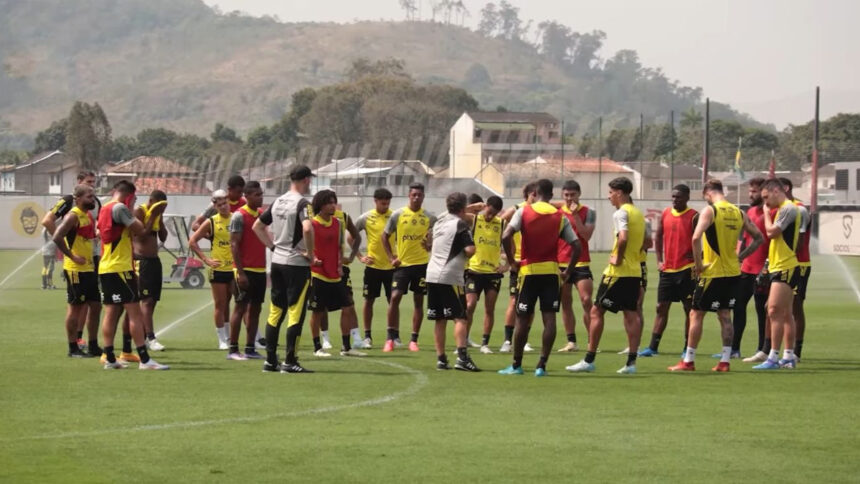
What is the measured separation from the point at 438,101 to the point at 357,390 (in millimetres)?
179475

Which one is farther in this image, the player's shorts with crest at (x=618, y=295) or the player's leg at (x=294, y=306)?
the player's shorts with crest at (x=618, y=295)

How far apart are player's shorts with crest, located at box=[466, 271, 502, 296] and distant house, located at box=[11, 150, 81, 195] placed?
50.0 metres

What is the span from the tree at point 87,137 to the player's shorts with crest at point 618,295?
12949 centimetres

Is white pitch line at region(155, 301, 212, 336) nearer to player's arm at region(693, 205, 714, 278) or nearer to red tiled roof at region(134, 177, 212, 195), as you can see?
player's arm at region(693, 205, 714, 278)

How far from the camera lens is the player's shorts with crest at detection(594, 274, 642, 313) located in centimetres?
1567

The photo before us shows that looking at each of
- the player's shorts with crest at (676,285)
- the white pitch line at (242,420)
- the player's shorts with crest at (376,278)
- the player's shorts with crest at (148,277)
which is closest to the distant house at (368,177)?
the player's shorts with crest at (376,278)

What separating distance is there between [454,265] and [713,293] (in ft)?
9.56

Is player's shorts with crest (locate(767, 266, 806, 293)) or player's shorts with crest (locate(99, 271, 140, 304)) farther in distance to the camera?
player's shorts with crest (locate(767, 266, 806, 293))

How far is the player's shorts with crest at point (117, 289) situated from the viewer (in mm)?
15492

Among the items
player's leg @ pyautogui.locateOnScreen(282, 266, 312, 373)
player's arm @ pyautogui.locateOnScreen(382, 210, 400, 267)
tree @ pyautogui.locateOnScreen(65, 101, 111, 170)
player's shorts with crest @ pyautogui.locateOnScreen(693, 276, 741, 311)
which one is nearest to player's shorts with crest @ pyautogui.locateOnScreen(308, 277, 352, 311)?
player's arm @ pyautogui.locateOnScreen(382, 210, 400, 267)

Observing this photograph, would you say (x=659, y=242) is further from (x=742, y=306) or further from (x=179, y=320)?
(x=179, y=320)

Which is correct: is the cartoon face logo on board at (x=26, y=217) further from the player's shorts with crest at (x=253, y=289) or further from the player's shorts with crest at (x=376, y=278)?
the player's shorts with crest at (x=253, y=289)

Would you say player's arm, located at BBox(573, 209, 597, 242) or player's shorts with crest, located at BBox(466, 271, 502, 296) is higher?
player's arm, located at BBox(573, 209, 597, 242)

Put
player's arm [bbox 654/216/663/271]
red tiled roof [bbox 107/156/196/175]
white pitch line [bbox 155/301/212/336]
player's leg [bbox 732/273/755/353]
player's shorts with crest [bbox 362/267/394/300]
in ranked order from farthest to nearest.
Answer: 1. red tiled roof [bbox 107/156/196/175]
2. white pitch line [bbox 155/301/212/336]
3. player's shorts with crest [bbox 362/267/394/300]
4. player's arm [bbox 654/216/663/271]
5. player's leg [bbox 732/273/755/353]
